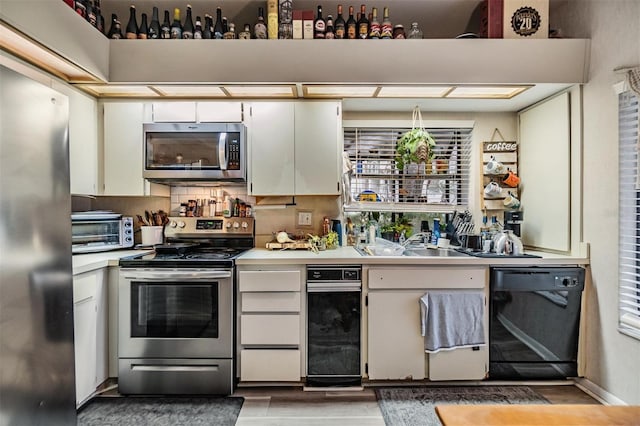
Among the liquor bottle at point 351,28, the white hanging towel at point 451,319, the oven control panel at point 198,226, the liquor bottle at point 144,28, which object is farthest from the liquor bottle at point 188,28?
the white hanging towel at point 451,319

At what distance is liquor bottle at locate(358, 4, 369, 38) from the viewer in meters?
2.36

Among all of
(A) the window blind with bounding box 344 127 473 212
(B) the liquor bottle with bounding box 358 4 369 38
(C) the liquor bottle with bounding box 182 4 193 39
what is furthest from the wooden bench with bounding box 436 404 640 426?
(C) the liquor bottle with bounding box 182 4 193 39

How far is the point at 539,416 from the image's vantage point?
86 centimetres

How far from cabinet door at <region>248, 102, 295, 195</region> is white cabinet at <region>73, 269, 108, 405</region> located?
4.10ft

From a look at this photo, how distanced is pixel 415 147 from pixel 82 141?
2.54m

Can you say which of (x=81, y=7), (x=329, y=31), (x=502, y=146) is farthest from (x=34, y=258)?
(x=502, y=146)

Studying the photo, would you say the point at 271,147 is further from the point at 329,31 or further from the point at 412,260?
the point at 412,260

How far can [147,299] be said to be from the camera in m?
2.21

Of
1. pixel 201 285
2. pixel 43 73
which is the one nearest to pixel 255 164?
pixel 201 285

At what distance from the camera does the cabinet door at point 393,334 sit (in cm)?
226

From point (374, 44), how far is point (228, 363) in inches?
93.9

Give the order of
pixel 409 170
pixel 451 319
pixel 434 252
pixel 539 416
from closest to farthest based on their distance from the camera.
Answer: pixel 539 416 < pixel 451 319 < pixel 434 252 < pixel 409 170

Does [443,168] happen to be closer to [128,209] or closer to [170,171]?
[170,171]

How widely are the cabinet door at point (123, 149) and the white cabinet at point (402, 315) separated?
78.2 inches
